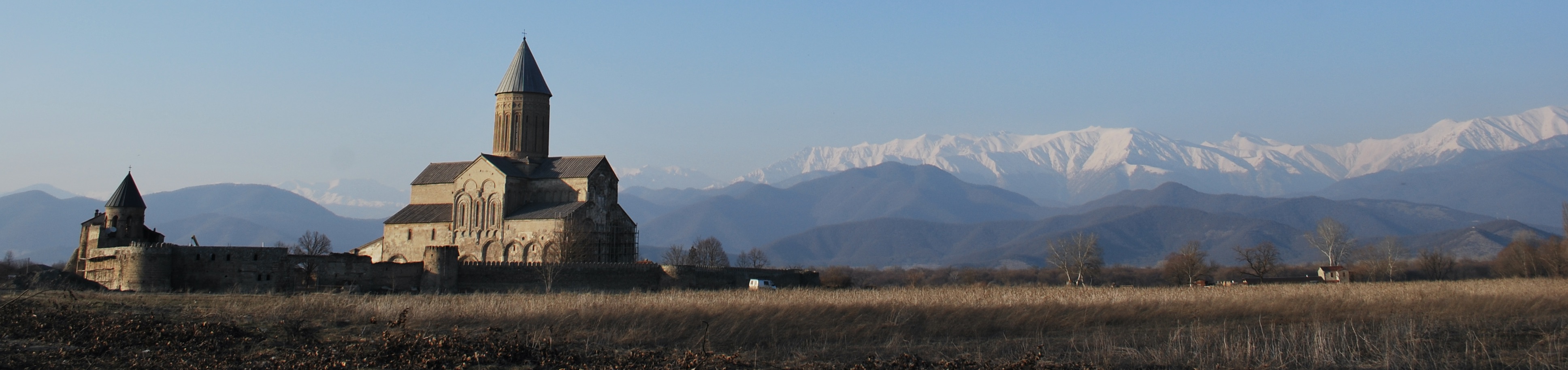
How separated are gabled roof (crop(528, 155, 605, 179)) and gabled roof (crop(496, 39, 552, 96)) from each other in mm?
3892

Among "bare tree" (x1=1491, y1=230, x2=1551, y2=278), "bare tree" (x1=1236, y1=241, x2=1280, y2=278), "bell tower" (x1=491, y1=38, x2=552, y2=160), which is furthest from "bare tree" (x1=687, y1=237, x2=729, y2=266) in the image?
"bare tree" (x1=1491, y1=230, x2=1551, y2=278)

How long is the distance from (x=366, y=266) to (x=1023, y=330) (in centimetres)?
2359

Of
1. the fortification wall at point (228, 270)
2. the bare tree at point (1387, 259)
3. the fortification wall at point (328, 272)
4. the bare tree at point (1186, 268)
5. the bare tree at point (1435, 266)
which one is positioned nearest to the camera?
the fortification wall at point (228, 270)

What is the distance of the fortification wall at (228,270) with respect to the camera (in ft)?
110

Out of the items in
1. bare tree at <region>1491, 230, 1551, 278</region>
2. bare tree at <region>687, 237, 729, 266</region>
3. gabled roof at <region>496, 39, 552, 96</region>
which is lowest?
bare tree at <region>1491, 230, 1551, 278</region>

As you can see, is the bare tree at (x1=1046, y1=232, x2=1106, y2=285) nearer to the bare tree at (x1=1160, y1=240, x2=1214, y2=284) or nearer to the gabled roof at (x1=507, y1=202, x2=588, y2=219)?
the bare tree at (x1=1160, y1=240, x2=1214, y2=284)

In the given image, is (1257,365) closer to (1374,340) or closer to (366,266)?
(1374,340)

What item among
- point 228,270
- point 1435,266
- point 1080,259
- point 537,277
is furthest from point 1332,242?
point 228,270

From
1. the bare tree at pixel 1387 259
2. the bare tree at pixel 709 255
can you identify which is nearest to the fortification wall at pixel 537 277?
the bare tree at pixel 709 255

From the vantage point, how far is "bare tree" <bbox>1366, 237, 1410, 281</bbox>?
6888 cm

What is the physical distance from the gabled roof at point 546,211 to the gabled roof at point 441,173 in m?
5.39

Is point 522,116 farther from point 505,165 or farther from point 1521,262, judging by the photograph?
point 1521,262

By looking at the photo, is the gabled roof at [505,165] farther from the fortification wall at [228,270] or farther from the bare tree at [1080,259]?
the bare tree at [1080,259]

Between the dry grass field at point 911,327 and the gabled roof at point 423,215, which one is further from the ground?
the gabled roof at point 423,215
